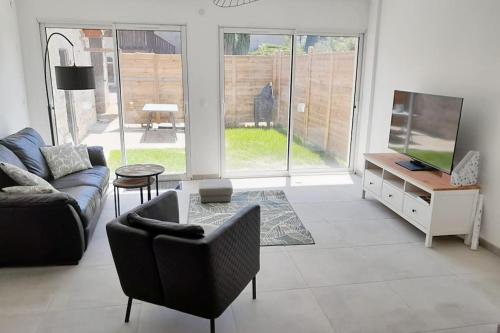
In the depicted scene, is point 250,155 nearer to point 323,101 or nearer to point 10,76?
point 323,101

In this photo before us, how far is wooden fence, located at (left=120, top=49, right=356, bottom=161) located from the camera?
538 cm

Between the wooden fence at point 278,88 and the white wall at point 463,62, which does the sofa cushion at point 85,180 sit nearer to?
the wooden fence at point 278,88

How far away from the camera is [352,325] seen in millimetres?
2525

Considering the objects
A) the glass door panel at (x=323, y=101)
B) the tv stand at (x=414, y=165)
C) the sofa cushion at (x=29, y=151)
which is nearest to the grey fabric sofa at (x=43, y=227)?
the sofa cushion at (x=29, y=151)

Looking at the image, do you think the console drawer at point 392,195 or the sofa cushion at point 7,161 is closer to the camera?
the sofa cushion at point 7,161

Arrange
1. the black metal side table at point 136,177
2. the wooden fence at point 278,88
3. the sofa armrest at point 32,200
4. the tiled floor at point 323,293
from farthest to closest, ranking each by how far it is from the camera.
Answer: the wooden fence at point 278,88 → the black metal side table at point 136,177 → the sofa armrest at point 32,200 → the tiled floor at point 323,293

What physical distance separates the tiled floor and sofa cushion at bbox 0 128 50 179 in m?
0.94

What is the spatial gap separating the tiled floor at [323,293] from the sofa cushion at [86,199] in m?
0.32

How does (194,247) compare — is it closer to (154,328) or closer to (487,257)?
(154,328)

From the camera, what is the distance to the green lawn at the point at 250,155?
5707 millimetres

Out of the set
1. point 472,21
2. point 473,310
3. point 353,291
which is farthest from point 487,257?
point 472,21

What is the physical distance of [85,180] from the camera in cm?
405

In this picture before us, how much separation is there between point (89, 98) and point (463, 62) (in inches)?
184

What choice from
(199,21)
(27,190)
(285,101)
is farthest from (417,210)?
(199,21)
